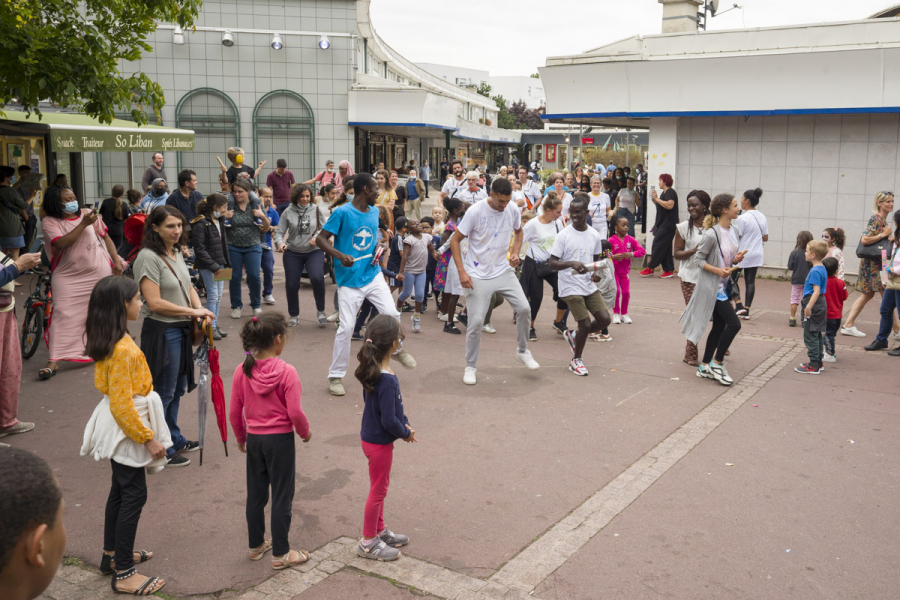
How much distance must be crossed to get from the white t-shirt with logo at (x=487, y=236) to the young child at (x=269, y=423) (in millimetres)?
3741

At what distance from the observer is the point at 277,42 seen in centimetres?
2286

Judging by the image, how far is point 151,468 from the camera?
4.14 meters

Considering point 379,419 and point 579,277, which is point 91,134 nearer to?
point 579,277

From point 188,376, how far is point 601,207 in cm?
884

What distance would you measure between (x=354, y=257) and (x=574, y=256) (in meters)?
2.36

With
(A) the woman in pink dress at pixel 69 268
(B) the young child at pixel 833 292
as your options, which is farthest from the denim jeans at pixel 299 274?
(B) the young child at pixel 833 292

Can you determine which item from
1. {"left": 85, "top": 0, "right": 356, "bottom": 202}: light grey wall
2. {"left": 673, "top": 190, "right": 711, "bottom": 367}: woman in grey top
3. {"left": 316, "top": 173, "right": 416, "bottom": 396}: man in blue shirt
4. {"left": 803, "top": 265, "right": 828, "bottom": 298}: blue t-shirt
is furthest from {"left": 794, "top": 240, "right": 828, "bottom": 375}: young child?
{"left": 85, "top": 0, "right": 356, "bottom": 202}: light grey wall

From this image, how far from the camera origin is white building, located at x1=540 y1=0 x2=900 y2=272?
13492 millimetres

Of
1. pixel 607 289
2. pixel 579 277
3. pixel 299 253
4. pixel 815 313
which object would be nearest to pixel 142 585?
pixel 579 277

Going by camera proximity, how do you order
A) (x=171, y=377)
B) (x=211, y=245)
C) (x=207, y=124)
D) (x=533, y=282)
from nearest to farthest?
(x=171, y=377), (x=211, y=245), (x=533, y=282), (x=207, y=124)

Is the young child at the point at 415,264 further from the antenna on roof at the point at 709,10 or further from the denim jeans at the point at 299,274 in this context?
the antenna on roof at the point at 709,10

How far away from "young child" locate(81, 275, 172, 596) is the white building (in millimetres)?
12837

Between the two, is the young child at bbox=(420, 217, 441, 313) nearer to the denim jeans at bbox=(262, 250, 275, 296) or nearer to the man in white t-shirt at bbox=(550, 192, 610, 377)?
the denim jeans at bbox=(262, 250, 275, 296)

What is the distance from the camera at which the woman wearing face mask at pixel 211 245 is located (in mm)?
9000
